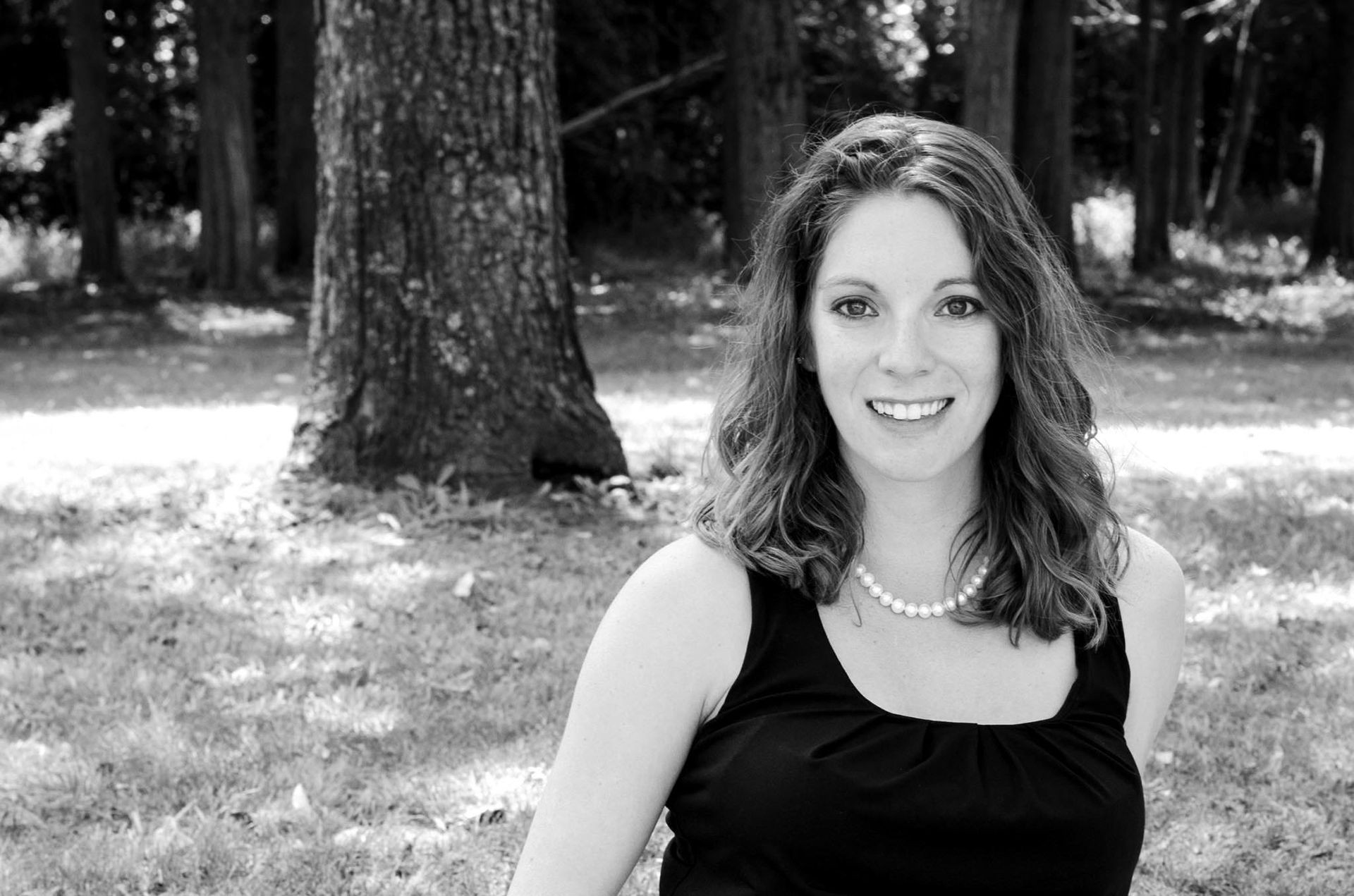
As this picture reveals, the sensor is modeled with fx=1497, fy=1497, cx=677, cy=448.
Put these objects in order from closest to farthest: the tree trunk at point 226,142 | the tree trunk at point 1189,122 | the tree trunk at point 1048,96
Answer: the tree trunk at point 1048,96 → the tree trunk at point 226,142 → the tree trunk at point 1189,122

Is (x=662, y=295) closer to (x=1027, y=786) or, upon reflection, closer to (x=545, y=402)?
(x=545, y=402)

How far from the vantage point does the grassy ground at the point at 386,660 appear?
3703mm

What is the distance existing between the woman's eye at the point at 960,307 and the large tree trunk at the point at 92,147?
21.1m

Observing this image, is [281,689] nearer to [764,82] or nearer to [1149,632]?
[1149,632]

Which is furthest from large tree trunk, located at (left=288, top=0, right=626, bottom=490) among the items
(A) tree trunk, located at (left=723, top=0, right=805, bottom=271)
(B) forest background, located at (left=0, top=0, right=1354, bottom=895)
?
(A) tree trunk, located at (left=723, top=0, right=805, bottom=271)

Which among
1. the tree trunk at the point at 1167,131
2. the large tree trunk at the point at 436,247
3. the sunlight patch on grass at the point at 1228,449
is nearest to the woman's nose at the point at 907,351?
the large tree trunk at the point at 436,247

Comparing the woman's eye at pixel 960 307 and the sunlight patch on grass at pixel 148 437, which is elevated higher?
the woman's eye at pixel 960 307

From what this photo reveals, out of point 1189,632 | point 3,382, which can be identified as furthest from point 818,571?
point 3,382

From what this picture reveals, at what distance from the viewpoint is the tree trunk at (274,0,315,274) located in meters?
20.6

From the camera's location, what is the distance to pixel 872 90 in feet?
95.1

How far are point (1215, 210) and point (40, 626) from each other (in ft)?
97.4

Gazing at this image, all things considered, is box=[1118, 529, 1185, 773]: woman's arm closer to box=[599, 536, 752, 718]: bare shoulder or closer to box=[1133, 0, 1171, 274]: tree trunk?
box=[599, 536, 752, 718]: bare shoulder

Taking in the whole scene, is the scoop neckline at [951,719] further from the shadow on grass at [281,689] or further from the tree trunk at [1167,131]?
the tree trunk at [1167,131]

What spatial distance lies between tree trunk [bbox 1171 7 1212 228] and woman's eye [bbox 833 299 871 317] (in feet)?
88.5
